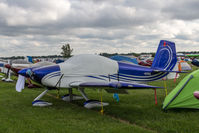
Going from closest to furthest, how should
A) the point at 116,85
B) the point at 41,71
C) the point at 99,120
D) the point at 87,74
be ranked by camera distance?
the point at 99,120
the point at 116,85
the point at 41,71
the point at 87,74

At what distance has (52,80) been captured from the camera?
6797mm

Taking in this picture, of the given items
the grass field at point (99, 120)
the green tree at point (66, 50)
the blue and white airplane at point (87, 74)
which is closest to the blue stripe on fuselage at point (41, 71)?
the blue and white airplane at point (87, 74)

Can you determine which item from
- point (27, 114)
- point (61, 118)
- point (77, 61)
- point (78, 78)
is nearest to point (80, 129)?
point (61, 118)

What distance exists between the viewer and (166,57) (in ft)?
28.0

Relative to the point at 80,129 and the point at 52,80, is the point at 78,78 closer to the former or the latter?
the point at 52,80

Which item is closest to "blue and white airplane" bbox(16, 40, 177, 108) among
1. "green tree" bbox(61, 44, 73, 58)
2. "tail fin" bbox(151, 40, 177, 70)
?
"tail fin" bbox(151, 40, 177, 70)

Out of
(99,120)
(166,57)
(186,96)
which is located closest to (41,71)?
(99,120)

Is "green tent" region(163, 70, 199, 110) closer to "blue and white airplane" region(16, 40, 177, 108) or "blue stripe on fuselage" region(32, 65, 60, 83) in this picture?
"blue and white airplane" region(16, 40, 177, 108)

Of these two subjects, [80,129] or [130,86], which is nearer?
[80,129]

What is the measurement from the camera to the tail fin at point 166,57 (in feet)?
27.9

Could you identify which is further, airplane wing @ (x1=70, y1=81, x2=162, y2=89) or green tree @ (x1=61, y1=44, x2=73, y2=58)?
green tree @ (x1=61, y1=44, x2=73, y2=58)

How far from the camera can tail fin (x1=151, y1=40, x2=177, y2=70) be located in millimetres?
8500

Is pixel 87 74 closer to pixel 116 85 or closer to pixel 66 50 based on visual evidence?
A: pixel 116 85

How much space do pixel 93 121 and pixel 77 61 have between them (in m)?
2.78
